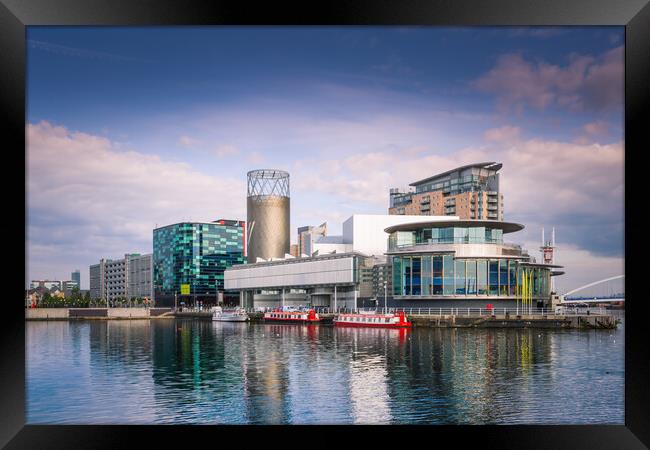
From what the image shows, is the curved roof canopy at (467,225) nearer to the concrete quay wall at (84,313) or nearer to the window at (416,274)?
the window at (416,274)

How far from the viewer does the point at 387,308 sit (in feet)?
211

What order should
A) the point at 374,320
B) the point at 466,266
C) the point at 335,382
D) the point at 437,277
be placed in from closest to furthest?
1. the point at 335,382
2. the point at 374,320
3. the point at 466,266
4. the point at 437,277

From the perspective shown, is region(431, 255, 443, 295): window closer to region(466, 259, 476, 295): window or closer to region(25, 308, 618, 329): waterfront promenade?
region(25, 308, 618, 329): waterfront promenade

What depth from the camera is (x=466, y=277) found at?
195 ft

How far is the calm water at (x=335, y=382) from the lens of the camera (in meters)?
18.5

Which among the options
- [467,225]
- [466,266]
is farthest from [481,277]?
[467,225]

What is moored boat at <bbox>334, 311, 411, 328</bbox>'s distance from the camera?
180ft

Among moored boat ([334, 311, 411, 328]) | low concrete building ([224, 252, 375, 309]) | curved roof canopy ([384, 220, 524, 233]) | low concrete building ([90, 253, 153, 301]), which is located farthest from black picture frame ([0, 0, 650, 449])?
low concrete building ([90, 253, 153, 301])

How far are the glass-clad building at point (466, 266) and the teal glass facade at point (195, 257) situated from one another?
7546cm

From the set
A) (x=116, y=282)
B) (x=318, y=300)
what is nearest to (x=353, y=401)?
(x=318, y=300)

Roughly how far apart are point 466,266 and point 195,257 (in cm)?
8233

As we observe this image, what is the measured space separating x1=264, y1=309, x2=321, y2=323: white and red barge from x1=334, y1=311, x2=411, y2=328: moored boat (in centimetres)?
521

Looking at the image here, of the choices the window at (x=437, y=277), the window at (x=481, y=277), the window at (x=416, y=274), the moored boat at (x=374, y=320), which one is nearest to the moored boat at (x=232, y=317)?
the moored boat at (x=374, y=320)
